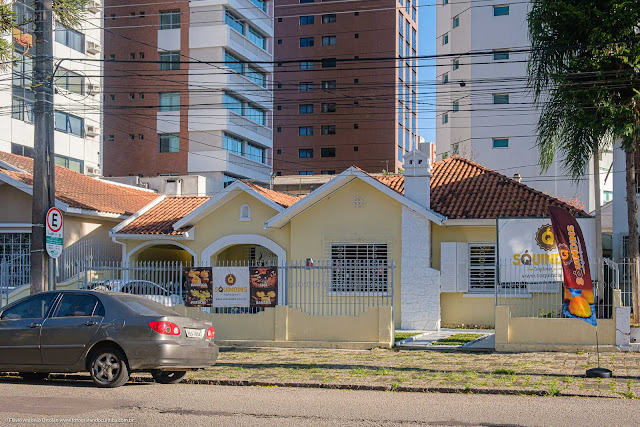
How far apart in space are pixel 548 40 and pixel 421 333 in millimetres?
7959

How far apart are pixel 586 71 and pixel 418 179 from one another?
19.1 ft

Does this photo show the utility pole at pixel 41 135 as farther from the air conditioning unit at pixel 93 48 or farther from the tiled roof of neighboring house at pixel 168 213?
the air conditioning unit at pixel 93 48

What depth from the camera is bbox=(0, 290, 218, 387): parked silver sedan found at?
37.9 feet

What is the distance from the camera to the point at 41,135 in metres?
15.1

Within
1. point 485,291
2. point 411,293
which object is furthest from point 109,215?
point 485,291

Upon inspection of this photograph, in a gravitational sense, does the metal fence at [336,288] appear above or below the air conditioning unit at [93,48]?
below

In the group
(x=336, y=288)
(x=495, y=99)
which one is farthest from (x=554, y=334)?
(x=495, y=99)

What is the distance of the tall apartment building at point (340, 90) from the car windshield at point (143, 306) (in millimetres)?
49673

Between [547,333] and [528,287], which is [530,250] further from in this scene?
[547,333]

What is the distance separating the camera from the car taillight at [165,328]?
11617 mm

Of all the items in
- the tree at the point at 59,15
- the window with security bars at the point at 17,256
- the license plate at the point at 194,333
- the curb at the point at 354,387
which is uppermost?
the tree at the point at 59,15

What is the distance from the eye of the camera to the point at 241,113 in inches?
2025

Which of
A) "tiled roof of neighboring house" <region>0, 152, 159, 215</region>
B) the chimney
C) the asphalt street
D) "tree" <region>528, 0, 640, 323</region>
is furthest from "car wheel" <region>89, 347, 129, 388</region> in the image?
"tiled roof of neighboring house" <region>0, 152, 159, 215</region>

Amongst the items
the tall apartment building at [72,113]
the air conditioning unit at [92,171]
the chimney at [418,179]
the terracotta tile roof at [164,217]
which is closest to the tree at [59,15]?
the terracotta tile roof at [164,217]
